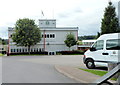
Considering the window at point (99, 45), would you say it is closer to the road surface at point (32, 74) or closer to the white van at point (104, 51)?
the white van at point (104, 51)

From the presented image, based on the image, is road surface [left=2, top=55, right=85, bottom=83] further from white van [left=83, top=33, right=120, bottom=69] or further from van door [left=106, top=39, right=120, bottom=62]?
van door [left=106, top=39, right=120, bottom=62]

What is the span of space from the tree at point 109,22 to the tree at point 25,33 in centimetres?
1538

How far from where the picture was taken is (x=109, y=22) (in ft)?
106

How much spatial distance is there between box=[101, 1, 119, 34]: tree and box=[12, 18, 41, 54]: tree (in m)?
15.4

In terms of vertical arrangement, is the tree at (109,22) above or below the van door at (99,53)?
above

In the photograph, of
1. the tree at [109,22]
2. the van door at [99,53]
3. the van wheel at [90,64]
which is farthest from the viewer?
the tree at [109,22]

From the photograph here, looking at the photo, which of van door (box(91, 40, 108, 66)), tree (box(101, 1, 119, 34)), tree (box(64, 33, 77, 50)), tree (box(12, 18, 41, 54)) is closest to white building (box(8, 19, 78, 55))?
tree (box(64, 33, 77, 50))

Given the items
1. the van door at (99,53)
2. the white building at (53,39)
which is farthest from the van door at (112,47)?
the white building at (53,39)

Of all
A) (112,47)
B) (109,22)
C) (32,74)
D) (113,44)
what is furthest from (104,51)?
(109,22)

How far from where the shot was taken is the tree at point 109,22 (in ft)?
104

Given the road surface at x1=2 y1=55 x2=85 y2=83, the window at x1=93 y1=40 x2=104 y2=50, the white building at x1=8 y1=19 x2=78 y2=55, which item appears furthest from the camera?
the white building at x1=8 y1=19 x2=78 y2=55

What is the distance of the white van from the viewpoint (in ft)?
33.9

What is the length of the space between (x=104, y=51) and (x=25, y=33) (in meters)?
27.8

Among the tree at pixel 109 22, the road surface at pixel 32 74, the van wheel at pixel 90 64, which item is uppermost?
the tree at pixel 109 22
